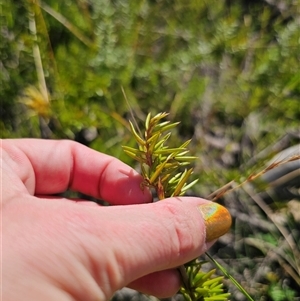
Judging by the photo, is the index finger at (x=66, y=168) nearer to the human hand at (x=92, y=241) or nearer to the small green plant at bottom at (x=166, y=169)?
the human hand at (x=92, y=241)

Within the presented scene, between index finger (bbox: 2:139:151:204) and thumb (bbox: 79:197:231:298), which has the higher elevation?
thumb (bbox: 79:197:231:298)

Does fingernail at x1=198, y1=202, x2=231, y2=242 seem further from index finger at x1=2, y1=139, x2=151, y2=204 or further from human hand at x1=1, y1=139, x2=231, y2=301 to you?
index finger at x1=2, y1=139, x2=151, y2=204

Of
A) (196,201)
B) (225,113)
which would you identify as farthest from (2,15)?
(196,201)

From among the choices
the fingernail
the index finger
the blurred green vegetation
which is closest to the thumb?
the fingernail

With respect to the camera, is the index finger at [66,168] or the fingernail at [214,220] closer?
the fingernail at [214,220]

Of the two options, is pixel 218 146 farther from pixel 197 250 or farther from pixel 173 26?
pixel 197 250

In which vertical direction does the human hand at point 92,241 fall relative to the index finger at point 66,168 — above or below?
above

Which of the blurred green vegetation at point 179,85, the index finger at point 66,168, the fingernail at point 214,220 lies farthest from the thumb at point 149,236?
the blurred green vegetation at point 179,85
